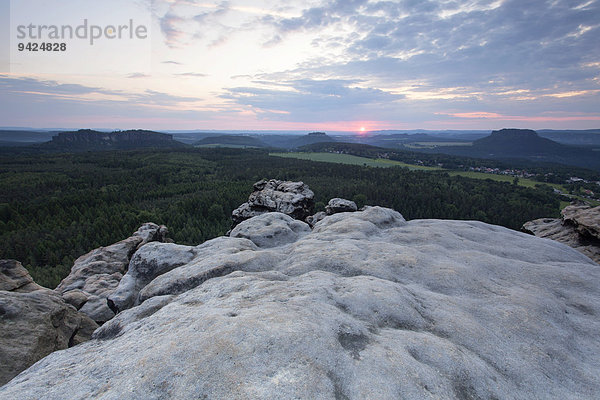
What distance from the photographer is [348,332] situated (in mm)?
12305

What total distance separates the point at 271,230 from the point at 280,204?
22148 mm

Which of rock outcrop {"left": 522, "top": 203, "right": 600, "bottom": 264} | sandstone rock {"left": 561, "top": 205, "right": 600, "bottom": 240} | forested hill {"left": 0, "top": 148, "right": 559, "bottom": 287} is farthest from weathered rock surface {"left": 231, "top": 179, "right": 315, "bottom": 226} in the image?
sandstone rock {"left": 561, "top": 205, "right": 600, "bottom": 240}

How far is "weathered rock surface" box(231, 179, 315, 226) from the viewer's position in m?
53.7

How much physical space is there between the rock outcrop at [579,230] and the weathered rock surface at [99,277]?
5640cm

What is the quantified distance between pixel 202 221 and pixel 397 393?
347 ft

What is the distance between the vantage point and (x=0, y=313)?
54.7 ft

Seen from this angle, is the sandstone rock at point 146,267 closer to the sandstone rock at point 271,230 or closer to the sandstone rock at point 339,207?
the sandstone rock at point 271,230

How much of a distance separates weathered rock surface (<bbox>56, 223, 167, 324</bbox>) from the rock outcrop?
5640 cm

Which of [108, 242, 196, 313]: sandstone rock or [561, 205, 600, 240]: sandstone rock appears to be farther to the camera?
[561, 205, 600, 240]: sandstone rock

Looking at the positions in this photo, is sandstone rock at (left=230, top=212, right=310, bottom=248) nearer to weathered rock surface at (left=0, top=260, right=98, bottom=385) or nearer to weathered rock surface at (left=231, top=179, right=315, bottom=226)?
weathered rock surface at (left=0, top=260, right=98, bottom=385)

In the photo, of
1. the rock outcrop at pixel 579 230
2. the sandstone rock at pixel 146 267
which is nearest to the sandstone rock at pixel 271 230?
the sandstone rock at pixel 146 267

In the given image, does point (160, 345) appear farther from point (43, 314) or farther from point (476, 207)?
point (476, 207)

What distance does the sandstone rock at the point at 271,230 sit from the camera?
31.0 m

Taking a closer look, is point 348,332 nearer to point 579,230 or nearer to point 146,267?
point 146,267
